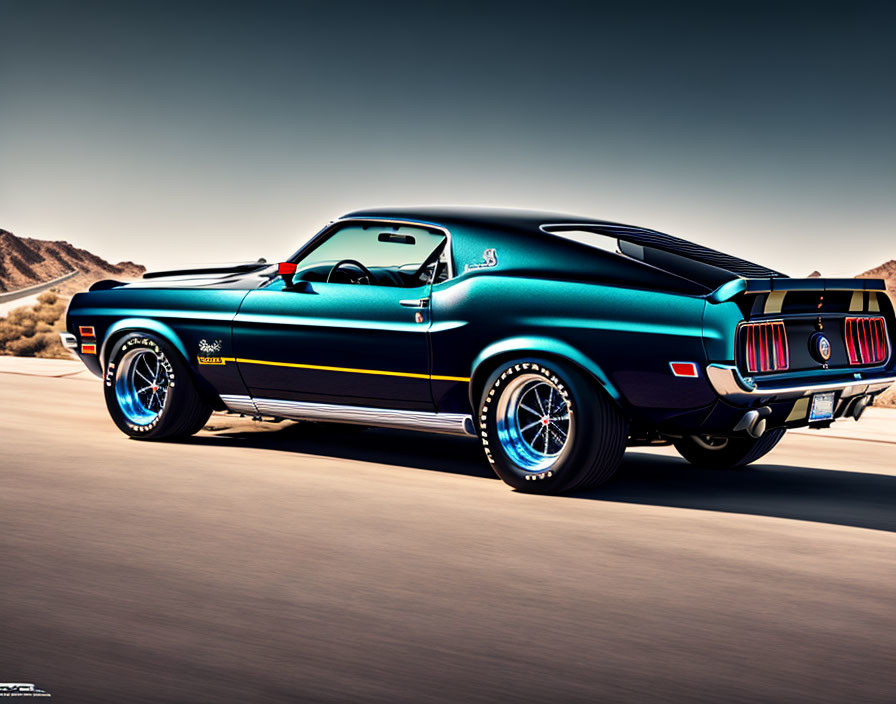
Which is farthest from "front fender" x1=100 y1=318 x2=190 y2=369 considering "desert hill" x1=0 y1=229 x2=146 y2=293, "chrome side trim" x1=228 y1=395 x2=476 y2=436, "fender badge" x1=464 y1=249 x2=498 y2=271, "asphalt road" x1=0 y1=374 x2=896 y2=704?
"desert hill" x1=0 y1=229 x2=146 y2=293

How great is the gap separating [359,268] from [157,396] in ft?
5.71

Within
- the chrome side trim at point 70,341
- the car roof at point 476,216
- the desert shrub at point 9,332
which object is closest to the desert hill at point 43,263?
the desert shrub at point 9,332

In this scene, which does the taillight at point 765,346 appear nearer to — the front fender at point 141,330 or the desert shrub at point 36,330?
the front fender at point 141,330

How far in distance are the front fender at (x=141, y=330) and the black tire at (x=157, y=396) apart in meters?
0.04

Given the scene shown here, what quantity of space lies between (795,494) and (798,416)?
701mm

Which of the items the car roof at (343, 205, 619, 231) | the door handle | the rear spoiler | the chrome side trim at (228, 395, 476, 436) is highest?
the car roof at (343, 205, 619, 231)

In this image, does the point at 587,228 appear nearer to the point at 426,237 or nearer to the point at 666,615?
the point at 426,237

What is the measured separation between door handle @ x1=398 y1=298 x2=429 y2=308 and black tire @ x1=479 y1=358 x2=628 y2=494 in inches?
25.5

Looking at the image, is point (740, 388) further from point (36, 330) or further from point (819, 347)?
point (36, 330)

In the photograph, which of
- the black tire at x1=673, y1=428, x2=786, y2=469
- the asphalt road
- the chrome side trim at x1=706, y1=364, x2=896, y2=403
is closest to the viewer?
the asphalt road

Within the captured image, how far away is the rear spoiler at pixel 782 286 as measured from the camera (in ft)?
21.5

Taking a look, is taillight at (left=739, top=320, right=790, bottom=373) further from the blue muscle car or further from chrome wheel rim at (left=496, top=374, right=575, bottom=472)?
chrome wheel rim at (left=496, top=374, right=575, bottom=472)

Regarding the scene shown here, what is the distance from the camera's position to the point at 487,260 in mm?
7418

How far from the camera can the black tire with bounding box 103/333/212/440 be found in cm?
867
